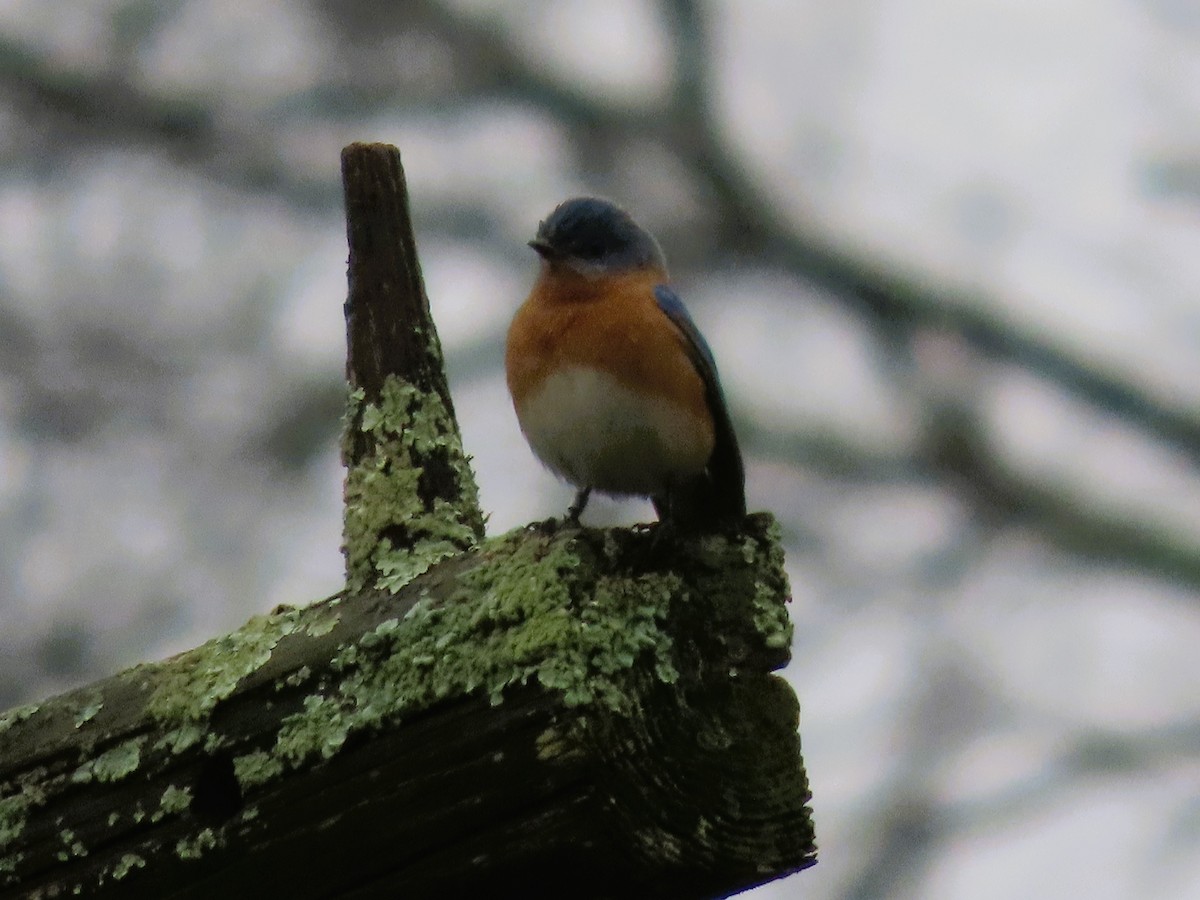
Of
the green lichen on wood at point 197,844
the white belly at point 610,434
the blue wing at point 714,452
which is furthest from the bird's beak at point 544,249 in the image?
the green lichen on wood at point 197,844

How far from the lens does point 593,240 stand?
4.09m

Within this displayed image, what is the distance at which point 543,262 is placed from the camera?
408 cm

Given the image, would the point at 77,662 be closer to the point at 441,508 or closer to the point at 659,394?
the point at 659,394

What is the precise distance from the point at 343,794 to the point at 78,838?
1.23 feet

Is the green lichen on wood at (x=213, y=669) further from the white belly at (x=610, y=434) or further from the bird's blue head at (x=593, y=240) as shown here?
the bird's blue head at (x=593, y=240)

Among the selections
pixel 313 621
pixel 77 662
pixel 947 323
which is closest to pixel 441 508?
pixel 313 621

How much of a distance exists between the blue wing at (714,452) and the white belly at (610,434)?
0.12 ft

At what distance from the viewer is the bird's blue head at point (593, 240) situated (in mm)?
4020

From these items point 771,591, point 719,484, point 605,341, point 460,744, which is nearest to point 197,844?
point 460,744

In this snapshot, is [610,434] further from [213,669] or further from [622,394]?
[213,669]

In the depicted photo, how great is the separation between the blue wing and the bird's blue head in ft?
0.71

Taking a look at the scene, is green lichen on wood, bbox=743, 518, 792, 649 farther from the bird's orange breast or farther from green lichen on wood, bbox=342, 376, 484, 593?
the bird's orange breast

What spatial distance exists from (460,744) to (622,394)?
5.65 ft

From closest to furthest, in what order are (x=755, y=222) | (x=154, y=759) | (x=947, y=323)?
1. (x=154, y=759)
2. (x=947, y=323)
3. (x=755, y=222)
